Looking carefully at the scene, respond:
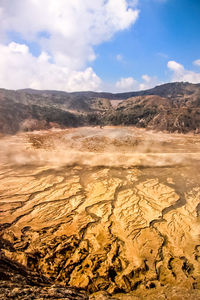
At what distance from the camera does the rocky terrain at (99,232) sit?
2.76 m

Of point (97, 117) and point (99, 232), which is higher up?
point (97, 117)

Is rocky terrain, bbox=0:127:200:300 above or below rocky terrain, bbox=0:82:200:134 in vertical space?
below

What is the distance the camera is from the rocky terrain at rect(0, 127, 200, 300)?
276 cm

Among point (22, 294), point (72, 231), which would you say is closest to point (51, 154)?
point (72, 231)

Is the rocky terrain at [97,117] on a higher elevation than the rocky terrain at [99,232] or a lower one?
higher

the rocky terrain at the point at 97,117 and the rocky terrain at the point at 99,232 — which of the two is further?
the rocky terrain at the point at 97,117

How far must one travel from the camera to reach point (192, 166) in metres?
8.91

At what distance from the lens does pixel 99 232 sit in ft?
13.4

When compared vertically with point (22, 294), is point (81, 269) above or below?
below

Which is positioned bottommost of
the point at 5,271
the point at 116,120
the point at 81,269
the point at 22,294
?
the point at 81,269

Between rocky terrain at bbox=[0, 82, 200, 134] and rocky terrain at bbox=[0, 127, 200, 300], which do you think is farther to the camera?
rocky terrain at bbox=[0, 82, 200, 134]

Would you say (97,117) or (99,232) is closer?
(99,232)

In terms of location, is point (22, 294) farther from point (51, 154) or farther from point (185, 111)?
point (185, 111)

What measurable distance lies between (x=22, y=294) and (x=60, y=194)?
400cm
